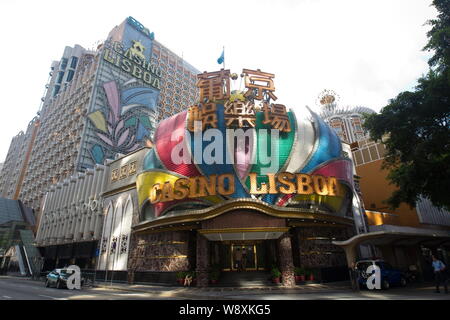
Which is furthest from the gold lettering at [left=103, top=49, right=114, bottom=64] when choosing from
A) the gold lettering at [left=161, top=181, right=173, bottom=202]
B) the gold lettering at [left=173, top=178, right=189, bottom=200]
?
the gold lettering at [left=173, top=178, right=189, bottom=200]

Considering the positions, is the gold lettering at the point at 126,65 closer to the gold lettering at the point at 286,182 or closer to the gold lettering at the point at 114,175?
the gold lettering at the point at 114,175

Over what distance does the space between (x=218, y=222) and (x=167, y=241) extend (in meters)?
5.86

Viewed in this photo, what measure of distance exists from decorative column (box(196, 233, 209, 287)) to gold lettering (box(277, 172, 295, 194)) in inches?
305

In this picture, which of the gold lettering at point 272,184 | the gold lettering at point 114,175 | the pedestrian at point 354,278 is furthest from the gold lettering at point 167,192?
the pedestrian at point 354,278

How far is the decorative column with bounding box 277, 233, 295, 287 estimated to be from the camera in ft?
70.1

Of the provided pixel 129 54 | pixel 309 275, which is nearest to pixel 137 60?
pixel 129 54

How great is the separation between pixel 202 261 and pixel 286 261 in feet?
21.9

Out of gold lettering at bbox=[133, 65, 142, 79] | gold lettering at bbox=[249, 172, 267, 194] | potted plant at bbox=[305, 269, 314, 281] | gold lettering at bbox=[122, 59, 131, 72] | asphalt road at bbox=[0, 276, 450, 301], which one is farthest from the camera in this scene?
gold lettering at bbox=[133, 65, 142, 79]

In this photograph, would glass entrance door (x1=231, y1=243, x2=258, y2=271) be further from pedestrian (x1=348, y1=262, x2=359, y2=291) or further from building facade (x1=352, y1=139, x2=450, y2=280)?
building facade (x1=352, y1=139, x2=450, y2=280)

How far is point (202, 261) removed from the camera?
2248 centimetres

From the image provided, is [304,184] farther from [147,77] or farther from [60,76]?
[60,76]

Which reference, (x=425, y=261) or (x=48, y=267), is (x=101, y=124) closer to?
(x=48, y=267)

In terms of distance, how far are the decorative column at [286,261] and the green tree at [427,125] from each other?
367 inches

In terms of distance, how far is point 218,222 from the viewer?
22.2 m
